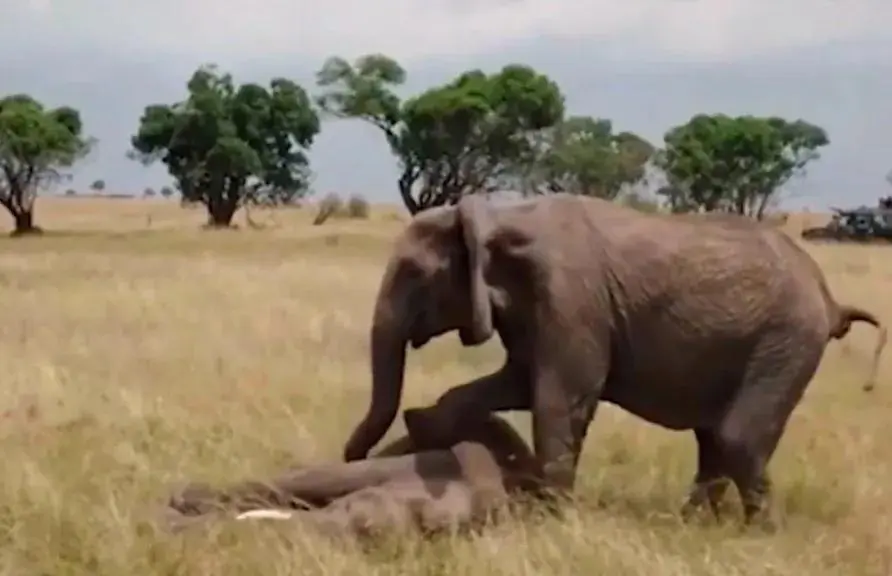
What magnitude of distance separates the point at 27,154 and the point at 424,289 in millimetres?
41831

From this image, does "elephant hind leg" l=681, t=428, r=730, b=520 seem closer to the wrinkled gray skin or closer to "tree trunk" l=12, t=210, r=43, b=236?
the wrinkled gray skin

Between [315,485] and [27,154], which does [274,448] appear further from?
[27,154]

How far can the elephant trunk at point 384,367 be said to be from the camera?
283 inches

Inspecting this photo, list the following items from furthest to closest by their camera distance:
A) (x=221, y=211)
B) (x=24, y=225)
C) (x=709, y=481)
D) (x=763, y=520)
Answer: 1. (x=221, y=211)
2. (x=24, y=225)
3. (x=709, y=481)
4. (x=763, y=520)

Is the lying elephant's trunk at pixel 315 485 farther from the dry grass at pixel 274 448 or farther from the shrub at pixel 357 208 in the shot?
the shrub at pixel 357 208

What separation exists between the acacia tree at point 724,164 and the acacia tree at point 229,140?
488 inches

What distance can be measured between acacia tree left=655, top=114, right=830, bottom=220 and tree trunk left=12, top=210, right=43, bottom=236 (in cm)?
1834

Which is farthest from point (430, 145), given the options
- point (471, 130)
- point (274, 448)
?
point (274, 448)

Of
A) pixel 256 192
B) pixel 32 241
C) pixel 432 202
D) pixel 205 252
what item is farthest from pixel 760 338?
pixel 256 192

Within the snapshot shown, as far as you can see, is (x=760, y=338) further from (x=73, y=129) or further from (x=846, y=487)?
(x=73, y=129)

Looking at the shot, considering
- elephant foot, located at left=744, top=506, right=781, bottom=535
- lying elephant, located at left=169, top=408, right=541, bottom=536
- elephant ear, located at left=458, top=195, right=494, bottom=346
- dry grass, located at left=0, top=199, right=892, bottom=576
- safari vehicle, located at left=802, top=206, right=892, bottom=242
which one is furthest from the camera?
safari vehicle, located at left=802, top=206, right=892, bottom=242

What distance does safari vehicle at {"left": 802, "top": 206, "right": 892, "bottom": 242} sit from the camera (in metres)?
41.0

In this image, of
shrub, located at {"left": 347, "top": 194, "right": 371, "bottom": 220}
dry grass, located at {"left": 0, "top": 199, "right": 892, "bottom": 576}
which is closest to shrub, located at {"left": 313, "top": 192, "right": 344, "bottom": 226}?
shrub, located at {"left": 347, "top": 194, "right": 371, "bottom": 220}

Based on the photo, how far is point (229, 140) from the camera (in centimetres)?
4703
